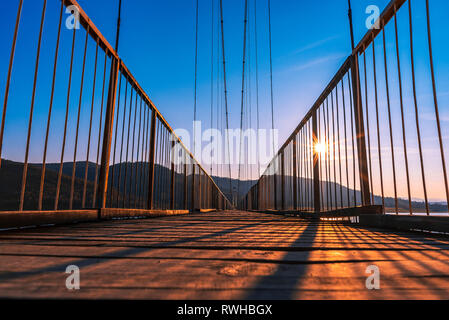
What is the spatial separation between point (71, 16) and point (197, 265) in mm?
1843

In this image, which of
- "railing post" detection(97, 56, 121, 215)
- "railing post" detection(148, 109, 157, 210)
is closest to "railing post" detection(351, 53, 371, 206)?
"railing post" detection(97, 56, 121, 215)

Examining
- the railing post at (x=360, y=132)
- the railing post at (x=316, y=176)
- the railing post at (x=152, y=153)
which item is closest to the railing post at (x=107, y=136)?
the railing post at (x=152, y=153)

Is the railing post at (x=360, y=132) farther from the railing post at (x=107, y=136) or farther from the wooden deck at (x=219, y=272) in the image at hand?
the railing post at (x=107, y=136)

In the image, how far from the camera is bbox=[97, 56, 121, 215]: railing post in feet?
6.81

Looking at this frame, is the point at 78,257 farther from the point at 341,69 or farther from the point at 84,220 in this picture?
the point at 341,69

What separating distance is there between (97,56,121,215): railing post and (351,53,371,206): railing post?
2.04 m

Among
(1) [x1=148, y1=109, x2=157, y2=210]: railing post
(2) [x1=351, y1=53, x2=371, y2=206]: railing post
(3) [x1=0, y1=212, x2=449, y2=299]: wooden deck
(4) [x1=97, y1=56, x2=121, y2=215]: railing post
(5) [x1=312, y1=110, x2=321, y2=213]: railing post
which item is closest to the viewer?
(3) [x1=0, y1=212, x2=449, y2=299]: wooden deck

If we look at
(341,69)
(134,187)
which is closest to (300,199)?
(341,69)

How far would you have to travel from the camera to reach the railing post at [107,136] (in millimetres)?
2074

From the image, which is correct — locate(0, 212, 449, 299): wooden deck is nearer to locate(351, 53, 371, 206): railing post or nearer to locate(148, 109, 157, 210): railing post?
locate(351, 53, 371, 206): railing post

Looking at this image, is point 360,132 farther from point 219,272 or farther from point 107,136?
point 107,136

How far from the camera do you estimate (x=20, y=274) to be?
48 cm

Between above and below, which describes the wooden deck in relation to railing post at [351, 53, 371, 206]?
below

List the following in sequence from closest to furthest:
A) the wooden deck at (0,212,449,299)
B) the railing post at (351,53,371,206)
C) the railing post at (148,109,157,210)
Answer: the wooden deck at (0,212,449,299), the railing post at (351,53,371,206), the railing post at (148,109,157,210)
